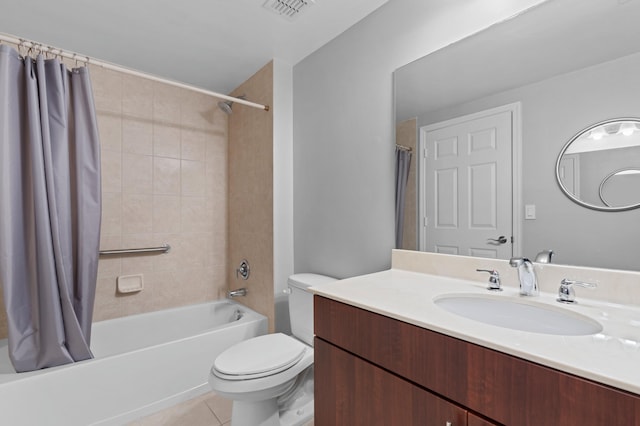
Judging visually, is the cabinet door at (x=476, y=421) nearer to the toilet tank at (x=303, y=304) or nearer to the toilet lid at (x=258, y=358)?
the toilet lid at (x=258, y=358)

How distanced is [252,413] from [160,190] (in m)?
1.83

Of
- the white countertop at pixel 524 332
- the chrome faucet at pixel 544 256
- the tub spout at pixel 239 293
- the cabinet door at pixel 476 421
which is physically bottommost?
the tub spout at pixel 239 293

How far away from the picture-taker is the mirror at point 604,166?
864 millimetres

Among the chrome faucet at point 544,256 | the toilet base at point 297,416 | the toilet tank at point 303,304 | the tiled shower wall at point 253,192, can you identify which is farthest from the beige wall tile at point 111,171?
the chrome faucet at point 544,256

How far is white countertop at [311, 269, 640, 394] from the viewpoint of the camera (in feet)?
1.73

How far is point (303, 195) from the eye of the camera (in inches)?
82.0

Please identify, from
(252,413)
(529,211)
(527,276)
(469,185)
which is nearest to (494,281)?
(527,276)

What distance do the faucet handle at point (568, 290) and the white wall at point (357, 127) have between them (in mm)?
719

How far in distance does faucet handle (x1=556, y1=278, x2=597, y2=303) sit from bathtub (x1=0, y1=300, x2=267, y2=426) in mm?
1773

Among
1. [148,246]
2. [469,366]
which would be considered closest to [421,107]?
[469,366]

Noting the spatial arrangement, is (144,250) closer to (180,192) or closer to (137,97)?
(180,192)

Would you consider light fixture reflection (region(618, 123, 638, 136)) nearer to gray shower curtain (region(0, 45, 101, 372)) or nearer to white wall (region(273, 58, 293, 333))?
white wall (region(273, 58, 293, 333))

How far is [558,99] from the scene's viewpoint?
A: 99cm

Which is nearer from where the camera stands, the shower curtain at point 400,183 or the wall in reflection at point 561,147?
the wall in reflection at point 561,147
